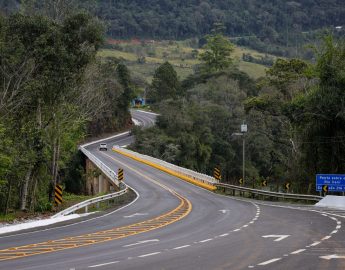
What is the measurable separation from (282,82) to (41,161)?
51756mm

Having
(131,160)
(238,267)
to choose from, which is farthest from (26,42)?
(131,160)

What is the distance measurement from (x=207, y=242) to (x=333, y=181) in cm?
2049

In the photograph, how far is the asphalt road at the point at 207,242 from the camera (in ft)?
45.5

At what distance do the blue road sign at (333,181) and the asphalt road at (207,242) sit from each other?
5743 mm

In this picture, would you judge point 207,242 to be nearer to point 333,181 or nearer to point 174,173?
point 333,181

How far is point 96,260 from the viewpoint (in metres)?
14.5

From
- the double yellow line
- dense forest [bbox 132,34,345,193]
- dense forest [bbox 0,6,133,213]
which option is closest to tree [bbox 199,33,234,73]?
dense forest [bbox 132,34,345,193]

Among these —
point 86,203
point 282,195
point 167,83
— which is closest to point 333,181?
point 282,195

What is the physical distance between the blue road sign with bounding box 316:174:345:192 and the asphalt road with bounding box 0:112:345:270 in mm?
5743

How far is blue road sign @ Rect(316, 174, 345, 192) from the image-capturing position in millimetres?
36500

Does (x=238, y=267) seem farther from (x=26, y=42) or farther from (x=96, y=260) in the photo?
(x=26, y=42)

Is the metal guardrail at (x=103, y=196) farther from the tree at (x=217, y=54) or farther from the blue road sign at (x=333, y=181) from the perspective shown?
the tree at (x=217, y=54)

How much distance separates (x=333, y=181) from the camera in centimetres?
3688

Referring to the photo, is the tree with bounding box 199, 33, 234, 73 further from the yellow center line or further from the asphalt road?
the yellow center line
